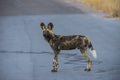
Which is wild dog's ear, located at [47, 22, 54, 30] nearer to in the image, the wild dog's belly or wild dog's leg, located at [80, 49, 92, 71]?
the wild dog's belly

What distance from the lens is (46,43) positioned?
3445 millimetres

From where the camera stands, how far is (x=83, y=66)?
11.3 feet

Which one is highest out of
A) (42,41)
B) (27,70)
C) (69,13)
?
(69,13)

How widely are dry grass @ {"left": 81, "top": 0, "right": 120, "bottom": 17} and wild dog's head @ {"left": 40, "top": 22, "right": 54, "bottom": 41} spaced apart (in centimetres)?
40

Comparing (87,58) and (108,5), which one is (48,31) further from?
(108,5)

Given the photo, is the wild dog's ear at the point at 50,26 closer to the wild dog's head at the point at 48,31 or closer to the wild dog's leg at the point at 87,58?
the wild dog's head at the point at 48,31

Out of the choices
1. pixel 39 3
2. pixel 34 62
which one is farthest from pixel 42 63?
pixel 39 3

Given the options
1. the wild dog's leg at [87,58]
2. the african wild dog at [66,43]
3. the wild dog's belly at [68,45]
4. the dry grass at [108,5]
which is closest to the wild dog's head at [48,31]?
the african wild dog at [66,43]

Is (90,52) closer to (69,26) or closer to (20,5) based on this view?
(69,26)

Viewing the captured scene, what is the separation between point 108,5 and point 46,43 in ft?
2.10

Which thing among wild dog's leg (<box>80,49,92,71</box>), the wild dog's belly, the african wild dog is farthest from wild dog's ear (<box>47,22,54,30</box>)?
wild dog's leg (<box>80,49,92,71</box>)

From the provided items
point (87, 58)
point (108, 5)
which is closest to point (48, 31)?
point (87, 58)

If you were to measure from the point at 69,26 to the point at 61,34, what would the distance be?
116 millimetres

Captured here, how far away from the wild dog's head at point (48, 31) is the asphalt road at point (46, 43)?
0.11 feet
